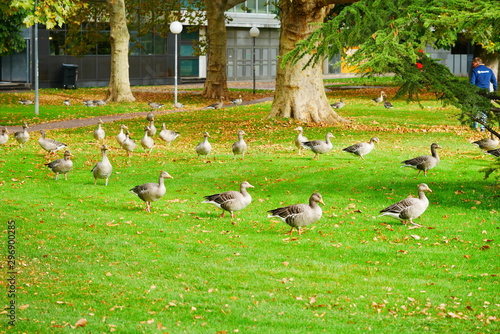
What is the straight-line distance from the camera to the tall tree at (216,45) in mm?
46875

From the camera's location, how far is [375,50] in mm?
12859

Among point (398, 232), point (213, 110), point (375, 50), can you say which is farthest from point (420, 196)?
point (213, 110)

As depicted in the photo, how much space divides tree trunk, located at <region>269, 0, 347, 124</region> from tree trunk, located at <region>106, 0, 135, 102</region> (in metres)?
13.4

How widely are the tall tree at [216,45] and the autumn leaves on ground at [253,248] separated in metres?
21.9

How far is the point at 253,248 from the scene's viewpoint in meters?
14.3

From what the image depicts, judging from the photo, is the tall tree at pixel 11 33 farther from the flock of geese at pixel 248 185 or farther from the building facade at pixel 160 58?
the flock of geese at pixel 248 185

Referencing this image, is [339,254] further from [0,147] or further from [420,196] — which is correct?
[0,147]

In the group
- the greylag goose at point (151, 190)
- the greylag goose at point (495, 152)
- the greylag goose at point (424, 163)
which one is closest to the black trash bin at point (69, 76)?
the greylag goose at point (495, 152)

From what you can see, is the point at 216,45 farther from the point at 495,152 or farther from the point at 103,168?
the point at 103,168

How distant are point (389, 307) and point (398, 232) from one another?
176 inches

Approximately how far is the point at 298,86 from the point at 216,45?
15921mm

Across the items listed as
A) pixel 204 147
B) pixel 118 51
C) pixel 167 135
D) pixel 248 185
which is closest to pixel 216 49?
pixel 118 51

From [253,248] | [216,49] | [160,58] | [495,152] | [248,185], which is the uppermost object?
[216,49]

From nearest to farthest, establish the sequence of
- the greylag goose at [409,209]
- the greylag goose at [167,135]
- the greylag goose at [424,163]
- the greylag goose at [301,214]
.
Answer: the greylag goose at [301,214] < the greylag goose at [409,209] < the greylag goose at [424,163] < the greylag goose at [167,135]
